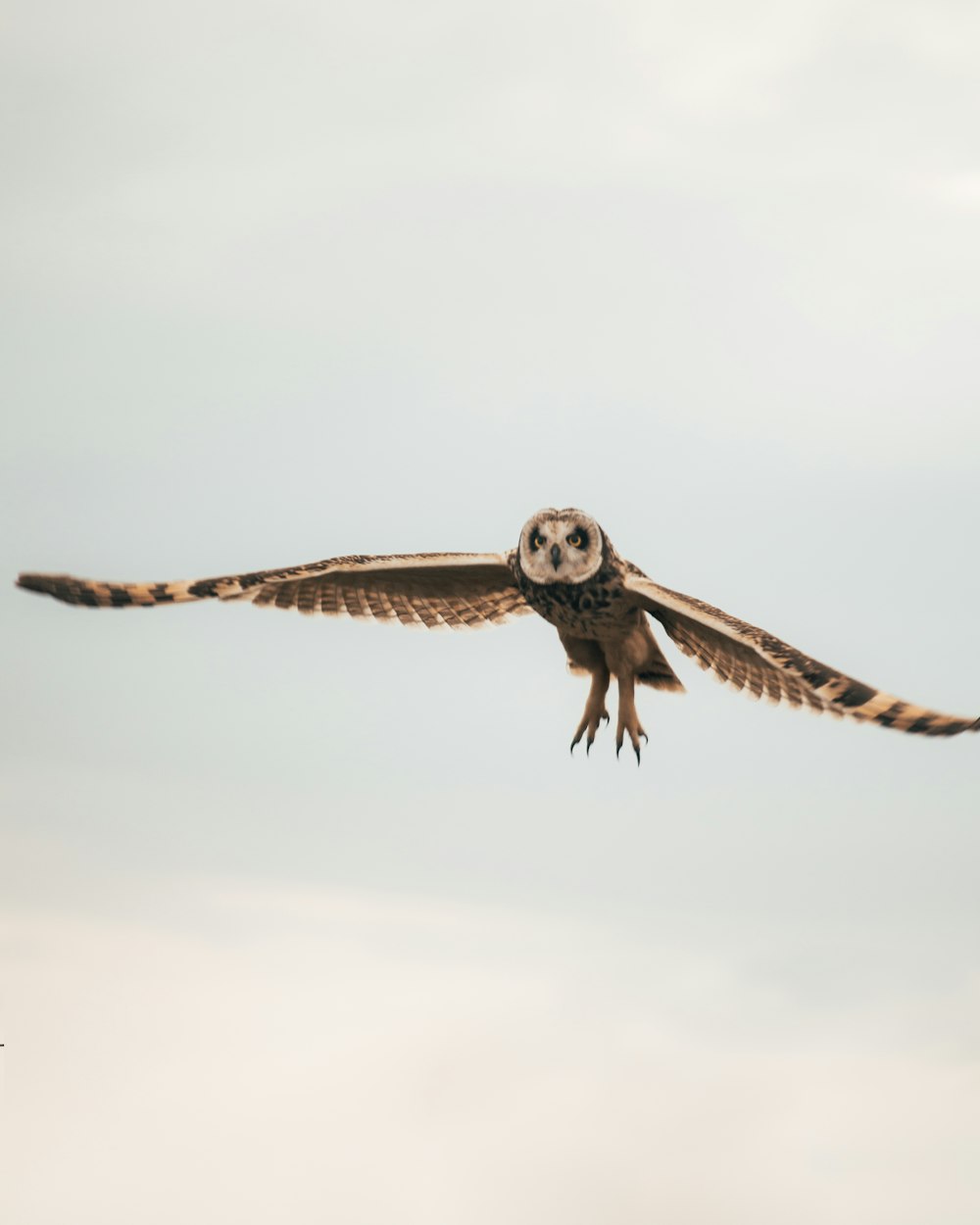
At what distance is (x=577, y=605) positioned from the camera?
2066 cm

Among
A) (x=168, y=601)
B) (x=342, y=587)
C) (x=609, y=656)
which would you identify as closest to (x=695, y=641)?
(x=609, y=656)

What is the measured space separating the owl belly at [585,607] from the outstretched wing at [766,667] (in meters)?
0.21

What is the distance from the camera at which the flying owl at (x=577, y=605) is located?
19.5m

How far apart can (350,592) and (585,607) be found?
3.09 metres

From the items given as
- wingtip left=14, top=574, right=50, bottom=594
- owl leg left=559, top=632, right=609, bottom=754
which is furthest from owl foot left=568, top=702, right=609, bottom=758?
wingtip left=14, top=574, right=50, bottom=594

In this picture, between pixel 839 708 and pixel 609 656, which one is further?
pixel 609 656

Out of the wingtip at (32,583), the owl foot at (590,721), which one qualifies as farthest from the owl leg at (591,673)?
the wingtip at (32,583)

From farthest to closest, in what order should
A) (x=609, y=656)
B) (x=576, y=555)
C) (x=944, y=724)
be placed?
(x=609, y=656) < (x=576, y=555) < (x=944, y=724)

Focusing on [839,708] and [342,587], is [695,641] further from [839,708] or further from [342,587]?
[342,587]

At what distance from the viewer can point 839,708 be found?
64.1 ft

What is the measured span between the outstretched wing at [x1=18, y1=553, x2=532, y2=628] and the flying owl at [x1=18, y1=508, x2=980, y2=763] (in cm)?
1

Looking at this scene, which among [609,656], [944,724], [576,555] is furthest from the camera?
[609,656]

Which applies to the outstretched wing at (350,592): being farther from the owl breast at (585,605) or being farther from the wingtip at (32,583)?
the owl breast at (585,605)

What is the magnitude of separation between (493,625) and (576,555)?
2353 millimetres
